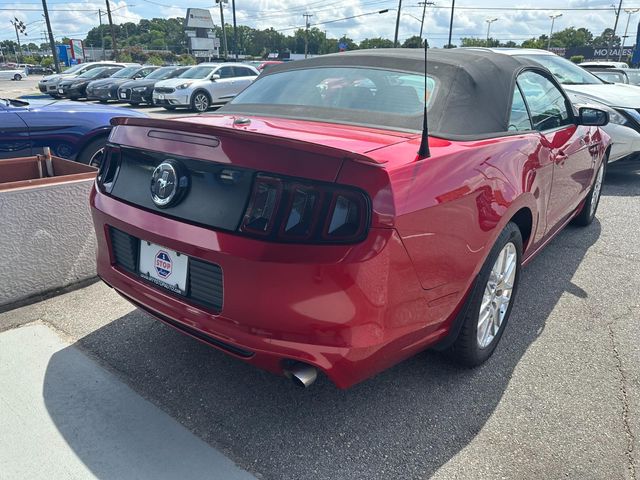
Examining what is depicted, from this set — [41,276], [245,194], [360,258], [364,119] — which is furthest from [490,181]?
[41,276]

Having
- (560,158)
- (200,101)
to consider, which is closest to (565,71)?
(560,158)

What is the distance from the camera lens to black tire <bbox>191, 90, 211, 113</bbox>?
1557 cm

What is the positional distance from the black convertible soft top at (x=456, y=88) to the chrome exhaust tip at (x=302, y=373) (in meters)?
1.19

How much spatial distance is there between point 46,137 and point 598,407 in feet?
16.6

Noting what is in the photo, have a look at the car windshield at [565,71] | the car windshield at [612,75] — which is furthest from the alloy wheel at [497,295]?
the car windshield at [612,75]

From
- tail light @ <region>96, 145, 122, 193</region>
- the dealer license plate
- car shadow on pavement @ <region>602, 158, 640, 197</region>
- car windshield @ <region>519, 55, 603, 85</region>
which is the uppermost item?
car windshield @ <region>519, 55, 603, 85</region>

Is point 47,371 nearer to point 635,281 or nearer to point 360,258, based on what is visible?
point 360,258

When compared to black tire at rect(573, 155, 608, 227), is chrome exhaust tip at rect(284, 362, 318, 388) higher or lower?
higher

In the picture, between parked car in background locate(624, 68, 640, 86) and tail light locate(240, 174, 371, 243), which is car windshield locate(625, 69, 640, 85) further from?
tail light locate(240, 174, 371, 243)

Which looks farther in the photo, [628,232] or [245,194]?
[628,232]

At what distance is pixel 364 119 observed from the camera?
2.50 metres

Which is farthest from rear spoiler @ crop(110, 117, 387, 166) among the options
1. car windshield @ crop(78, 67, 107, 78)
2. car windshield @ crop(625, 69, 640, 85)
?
car windshield @ crop(78, 67, 107, 78)

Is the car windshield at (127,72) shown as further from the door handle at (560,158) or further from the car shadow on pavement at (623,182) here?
the door handle at (560,158)

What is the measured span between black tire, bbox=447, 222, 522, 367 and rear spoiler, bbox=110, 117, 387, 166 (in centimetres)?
93
